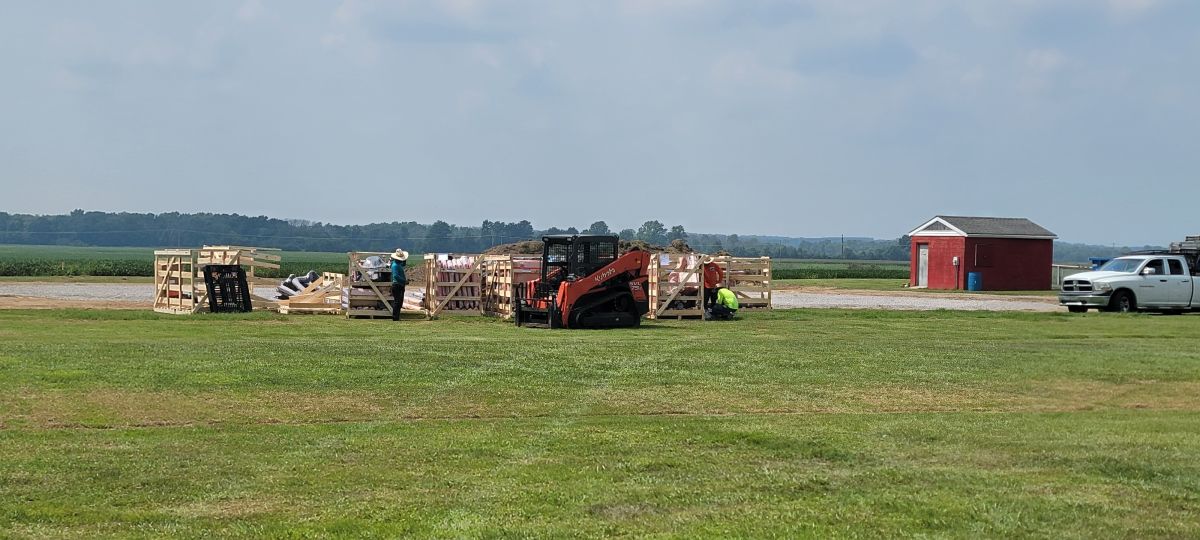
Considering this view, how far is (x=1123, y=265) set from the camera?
131ft

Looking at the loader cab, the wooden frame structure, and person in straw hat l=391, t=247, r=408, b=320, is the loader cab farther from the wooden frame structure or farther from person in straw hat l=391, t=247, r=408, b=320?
the wooden frame structure

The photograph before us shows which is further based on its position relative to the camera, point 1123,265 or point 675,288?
point 1123,265

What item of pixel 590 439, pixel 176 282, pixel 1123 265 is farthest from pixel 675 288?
pixel 590 439

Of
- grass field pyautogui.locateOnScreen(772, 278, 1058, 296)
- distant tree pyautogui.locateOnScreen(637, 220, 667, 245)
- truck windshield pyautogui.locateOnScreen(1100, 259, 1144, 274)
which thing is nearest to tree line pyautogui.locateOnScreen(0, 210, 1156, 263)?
distant tree pyautogui.locateOnScreen(637, 220, 667, 245)

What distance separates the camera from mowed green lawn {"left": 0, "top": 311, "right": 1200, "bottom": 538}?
28.2 ft

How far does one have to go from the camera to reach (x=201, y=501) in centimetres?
898

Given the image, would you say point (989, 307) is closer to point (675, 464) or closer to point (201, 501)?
point (675, 464)

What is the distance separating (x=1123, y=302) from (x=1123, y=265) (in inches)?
57.5

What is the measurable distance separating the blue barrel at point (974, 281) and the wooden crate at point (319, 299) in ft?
102

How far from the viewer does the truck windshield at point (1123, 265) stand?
1556 inches

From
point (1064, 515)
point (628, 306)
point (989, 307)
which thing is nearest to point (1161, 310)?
point (989, 307)

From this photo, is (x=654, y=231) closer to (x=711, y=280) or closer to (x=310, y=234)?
(x=310, y=234)

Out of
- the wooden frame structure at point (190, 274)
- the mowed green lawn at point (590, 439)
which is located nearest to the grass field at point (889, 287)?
the wooden frame structure at point (190, 274)

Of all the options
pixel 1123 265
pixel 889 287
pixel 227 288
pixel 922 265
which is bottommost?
pixel 889 287
